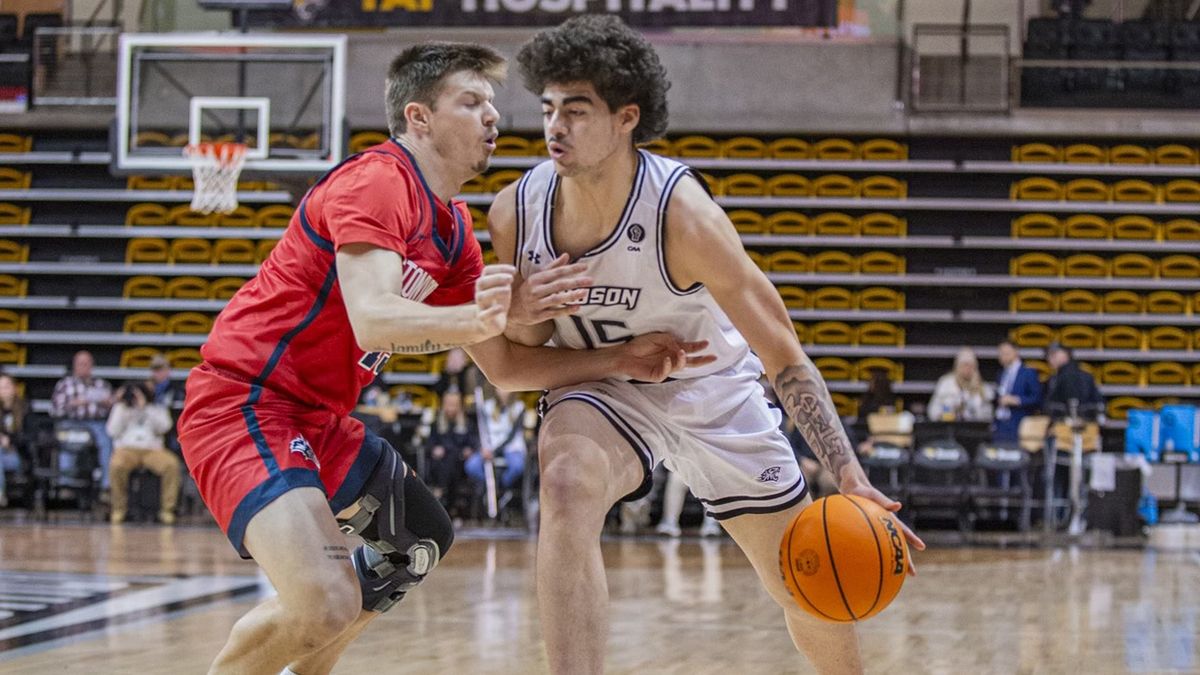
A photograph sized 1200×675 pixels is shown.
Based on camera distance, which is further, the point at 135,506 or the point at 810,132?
the point at 810,132

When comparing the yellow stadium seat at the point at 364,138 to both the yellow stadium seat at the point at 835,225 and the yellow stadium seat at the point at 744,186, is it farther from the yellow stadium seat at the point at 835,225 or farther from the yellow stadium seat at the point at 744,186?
the yellow stadium seat at the point at 835,225

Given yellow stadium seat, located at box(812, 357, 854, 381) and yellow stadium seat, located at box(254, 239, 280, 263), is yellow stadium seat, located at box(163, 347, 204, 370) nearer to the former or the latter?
yellow stadium seat, located at box(254, 239, 280, 263)

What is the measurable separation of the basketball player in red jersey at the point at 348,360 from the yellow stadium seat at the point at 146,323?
42.6 feet

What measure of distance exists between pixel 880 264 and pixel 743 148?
2.00 meters

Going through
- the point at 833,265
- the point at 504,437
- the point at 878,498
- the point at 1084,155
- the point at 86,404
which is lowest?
the point at 504,437

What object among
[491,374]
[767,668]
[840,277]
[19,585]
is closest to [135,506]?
[19,585]

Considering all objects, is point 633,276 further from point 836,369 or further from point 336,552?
point 836,369

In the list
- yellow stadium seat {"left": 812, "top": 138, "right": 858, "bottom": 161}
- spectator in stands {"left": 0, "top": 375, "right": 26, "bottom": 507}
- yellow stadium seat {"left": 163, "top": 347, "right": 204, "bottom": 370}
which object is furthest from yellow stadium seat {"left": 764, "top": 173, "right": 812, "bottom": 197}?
spectator in stands {"left": 0, "top": 375, "right": 26, "bottom": 507}

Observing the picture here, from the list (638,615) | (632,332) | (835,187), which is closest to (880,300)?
(835,187)

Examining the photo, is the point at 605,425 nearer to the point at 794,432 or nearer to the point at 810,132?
the point at 794,432

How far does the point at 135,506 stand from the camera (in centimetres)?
1370

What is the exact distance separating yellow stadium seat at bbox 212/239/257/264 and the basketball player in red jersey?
12.7 metres

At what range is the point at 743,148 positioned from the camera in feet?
52.1

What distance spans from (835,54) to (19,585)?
1036 centimetres
